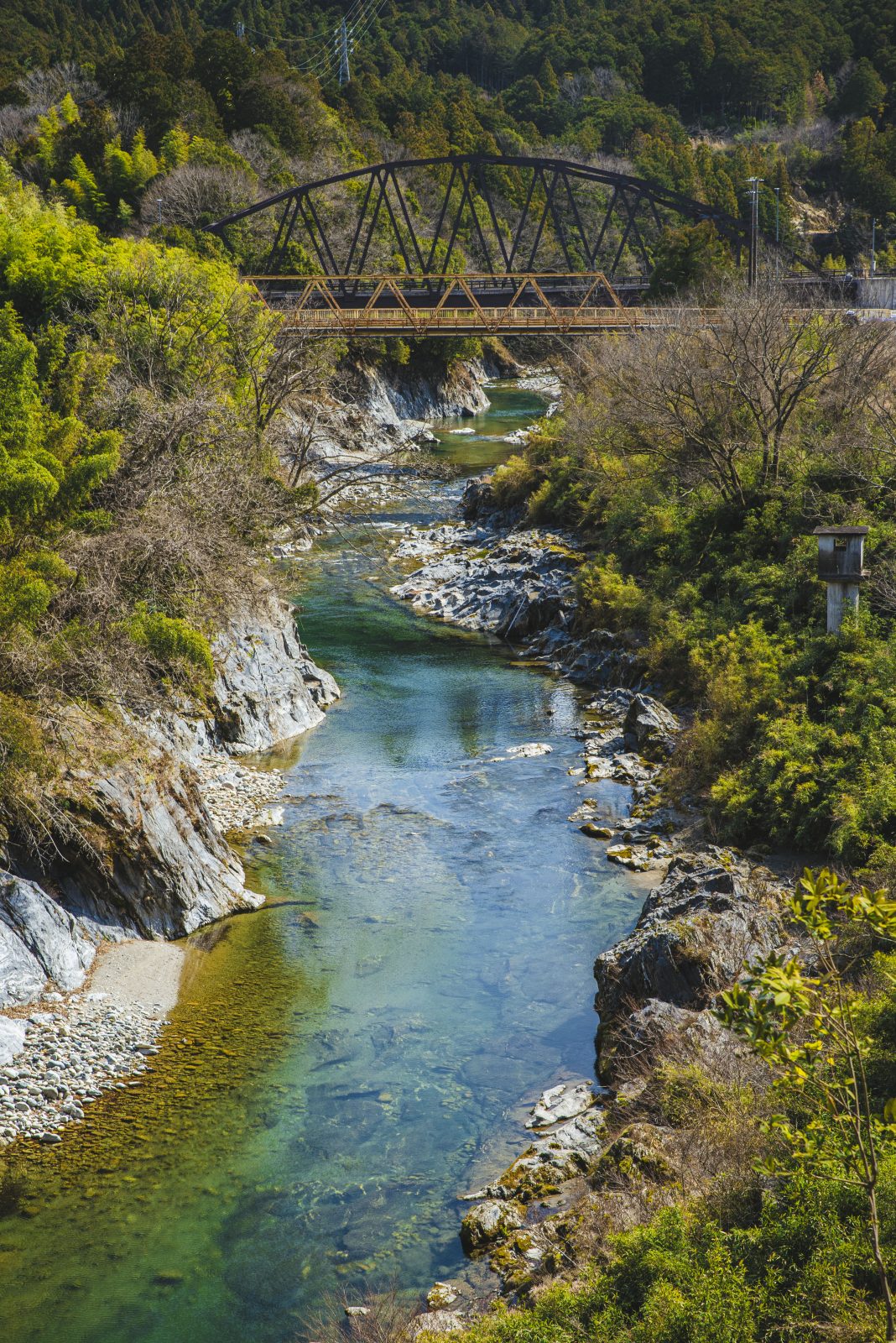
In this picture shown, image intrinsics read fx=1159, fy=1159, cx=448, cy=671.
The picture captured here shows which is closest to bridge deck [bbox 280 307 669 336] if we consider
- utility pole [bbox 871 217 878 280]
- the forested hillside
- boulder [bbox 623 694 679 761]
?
the forested hillside

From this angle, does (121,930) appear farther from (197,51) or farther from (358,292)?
(197,51)

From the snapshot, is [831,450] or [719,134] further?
[719,134]

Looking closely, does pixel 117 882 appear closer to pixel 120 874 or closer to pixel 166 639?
pixel 120 874

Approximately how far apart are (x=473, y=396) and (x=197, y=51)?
101ft

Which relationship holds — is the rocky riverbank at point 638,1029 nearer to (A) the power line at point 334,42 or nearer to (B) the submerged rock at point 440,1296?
(B) the submerged rock at point 440,1296

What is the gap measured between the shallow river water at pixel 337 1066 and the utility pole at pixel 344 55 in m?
104

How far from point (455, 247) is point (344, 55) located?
41.8 m

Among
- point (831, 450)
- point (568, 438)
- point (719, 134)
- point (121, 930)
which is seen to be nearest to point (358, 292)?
point (568, 438)

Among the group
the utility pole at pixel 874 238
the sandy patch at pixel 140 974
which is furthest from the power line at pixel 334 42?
the sandy patch at pixel 140 974

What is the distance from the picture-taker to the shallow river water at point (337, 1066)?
9891 millimetres

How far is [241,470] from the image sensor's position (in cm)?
2325

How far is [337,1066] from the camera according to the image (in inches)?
503

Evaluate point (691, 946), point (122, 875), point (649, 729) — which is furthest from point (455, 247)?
point (691, 946)

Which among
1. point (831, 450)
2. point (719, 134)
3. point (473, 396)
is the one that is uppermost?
point (719, 134)
